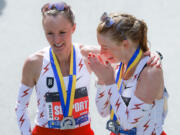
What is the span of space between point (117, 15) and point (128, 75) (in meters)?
0.42

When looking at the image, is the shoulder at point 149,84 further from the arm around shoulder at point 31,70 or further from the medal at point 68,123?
the arm around shoulder at point 31,70

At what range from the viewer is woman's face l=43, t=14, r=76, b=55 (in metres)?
2.36

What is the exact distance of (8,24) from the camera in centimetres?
645

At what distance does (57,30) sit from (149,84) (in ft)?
2.81

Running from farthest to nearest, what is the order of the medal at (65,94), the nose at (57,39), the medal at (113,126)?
the medal at (65,94), the nose at (57,39), the medal at (113,126)

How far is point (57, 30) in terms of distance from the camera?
7.75ft

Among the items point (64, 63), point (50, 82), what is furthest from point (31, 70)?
point (64, 63)

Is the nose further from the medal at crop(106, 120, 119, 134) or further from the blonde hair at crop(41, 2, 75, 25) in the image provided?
the medal at crop(106, 120, 119, 134)

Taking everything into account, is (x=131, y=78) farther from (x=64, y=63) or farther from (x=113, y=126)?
(x=64, y=63)

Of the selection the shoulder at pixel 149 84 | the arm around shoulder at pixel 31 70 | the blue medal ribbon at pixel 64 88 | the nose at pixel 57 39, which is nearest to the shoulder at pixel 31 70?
the arm around shoulder at pixel 31 70

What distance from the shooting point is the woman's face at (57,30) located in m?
2.36

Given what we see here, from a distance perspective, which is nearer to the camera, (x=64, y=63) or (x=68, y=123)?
(x=68, y=123)

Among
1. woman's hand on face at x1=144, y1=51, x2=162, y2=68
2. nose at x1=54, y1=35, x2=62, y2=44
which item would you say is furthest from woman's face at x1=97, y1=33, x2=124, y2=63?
nose at x1=54, y1=35, x2=62, y2=44

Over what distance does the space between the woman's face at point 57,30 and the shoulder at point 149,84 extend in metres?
0.74
